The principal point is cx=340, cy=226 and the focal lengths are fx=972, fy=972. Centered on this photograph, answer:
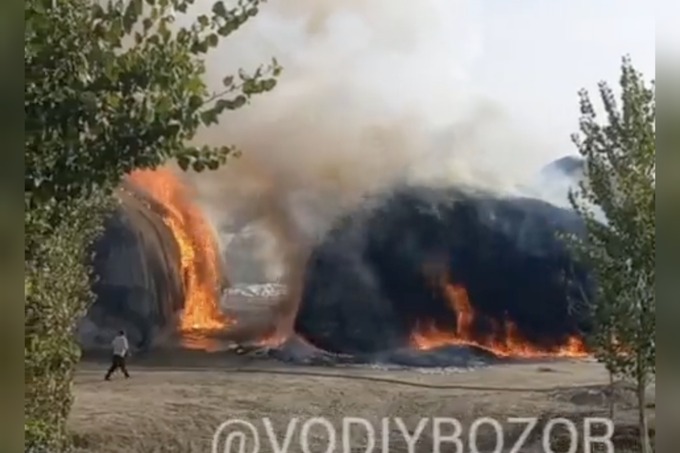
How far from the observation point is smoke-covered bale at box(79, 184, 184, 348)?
5.15 feet

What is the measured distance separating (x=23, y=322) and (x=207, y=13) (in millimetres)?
584

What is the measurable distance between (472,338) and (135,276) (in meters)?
0.55

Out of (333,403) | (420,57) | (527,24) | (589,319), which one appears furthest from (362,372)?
(527,24)

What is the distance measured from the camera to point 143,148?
5.21 ft

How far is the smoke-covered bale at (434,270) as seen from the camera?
60.3 inches

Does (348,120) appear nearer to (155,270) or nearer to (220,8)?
(220,8)

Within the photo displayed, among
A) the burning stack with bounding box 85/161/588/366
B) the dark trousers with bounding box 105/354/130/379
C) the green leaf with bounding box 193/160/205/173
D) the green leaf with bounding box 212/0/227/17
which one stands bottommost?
the dark trousers with bounding box 105/354/130/379

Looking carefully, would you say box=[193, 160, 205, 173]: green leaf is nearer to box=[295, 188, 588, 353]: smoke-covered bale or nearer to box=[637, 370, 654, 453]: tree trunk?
box=[295, 188, 588, 353]: smoke-covered bale

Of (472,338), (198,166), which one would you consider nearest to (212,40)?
(198,166)

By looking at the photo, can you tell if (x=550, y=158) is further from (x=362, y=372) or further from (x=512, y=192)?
(x=362, y=372)

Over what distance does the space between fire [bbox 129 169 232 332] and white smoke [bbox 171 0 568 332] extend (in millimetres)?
34

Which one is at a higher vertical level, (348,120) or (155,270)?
(348,120)

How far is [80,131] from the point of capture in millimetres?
1600

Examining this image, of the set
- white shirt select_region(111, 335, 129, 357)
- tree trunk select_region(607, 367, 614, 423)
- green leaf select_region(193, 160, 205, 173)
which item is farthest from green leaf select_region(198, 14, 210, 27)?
tree trunk select_region(607, 367, 614, 423)
